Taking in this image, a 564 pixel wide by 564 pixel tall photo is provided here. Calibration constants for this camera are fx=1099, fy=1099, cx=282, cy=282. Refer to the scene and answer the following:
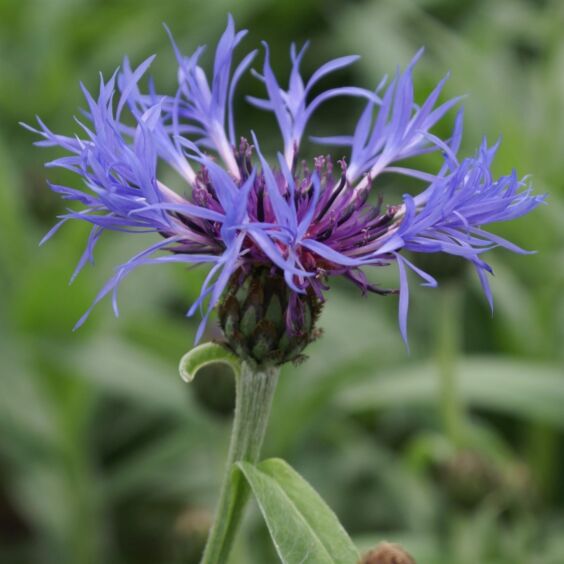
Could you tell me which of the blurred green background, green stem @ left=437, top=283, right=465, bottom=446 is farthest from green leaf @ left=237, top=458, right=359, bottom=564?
green stem @ left=437, top=283, right=465, bottom=446

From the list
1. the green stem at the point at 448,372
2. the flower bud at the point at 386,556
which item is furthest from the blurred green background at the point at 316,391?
the flower bud at the point at 386,556

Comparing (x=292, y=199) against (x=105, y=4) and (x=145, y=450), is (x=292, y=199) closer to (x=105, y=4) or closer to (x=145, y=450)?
(x=145, y=450)

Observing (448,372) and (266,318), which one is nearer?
(266,318)

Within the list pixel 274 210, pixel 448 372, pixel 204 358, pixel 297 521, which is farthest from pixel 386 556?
pixel 448 372

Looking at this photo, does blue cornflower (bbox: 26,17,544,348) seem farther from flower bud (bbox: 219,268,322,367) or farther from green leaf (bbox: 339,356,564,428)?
green leaf (bbox: 339,356,564,428)

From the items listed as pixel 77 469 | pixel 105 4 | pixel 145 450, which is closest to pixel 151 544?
pixel 145 450

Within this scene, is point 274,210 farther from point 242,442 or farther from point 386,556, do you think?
point 386,556
